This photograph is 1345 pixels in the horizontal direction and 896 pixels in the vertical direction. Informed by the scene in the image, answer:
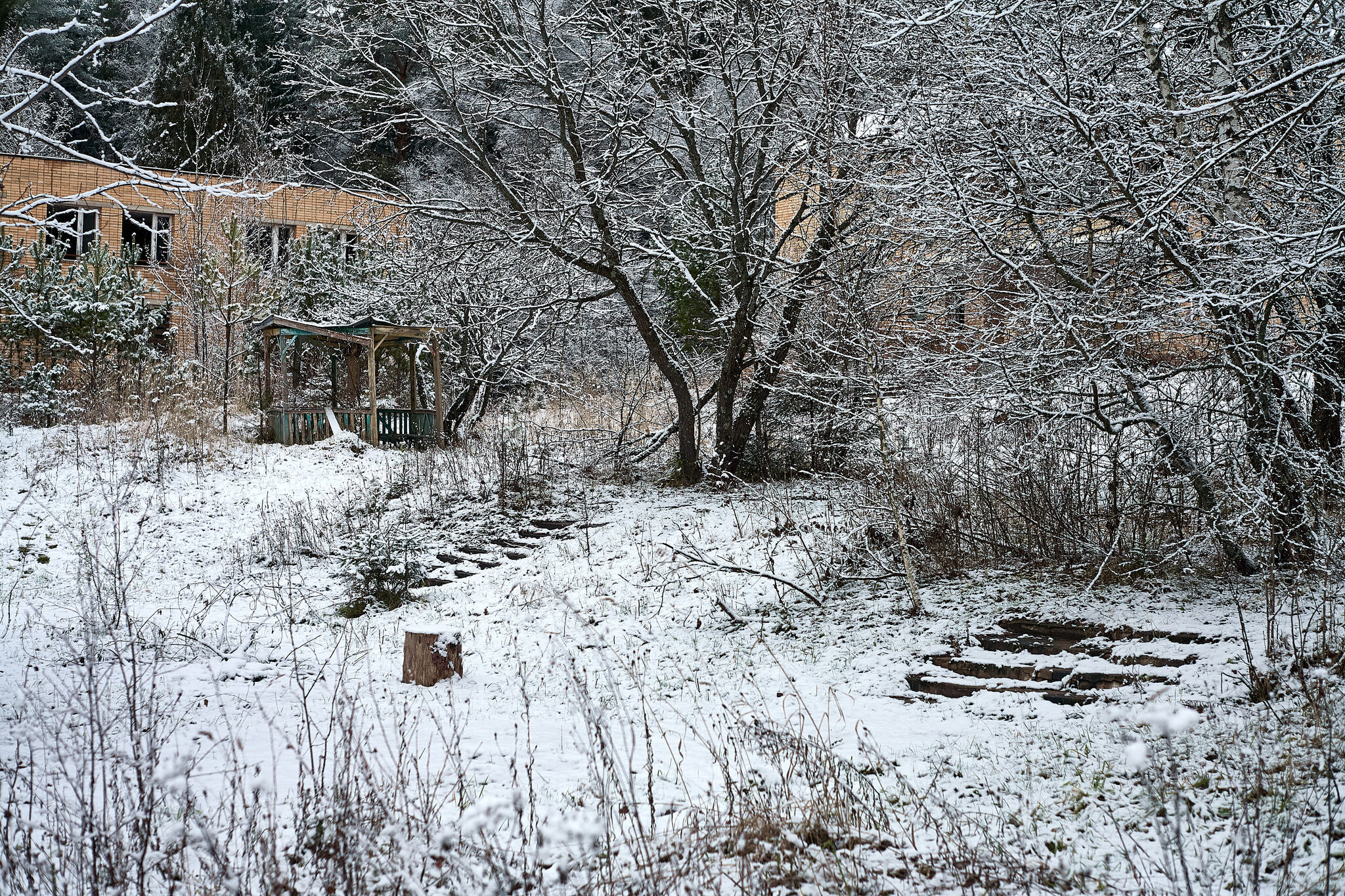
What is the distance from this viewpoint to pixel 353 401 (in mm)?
16250

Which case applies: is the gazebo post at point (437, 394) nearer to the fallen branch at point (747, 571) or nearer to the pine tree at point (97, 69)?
the fallen branch at point (747, 571)

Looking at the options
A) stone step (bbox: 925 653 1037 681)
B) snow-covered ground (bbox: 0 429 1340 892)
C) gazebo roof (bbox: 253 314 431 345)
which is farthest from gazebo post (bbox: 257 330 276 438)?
stone step (bbox: 925 653 1037 681)

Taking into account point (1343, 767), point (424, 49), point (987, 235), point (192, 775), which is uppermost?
point (424, 49)

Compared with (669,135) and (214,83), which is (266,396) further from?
(214,83)

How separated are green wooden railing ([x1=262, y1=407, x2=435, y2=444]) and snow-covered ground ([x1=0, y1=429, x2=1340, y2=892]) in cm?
248

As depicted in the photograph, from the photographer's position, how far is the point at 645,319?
10.8 meters

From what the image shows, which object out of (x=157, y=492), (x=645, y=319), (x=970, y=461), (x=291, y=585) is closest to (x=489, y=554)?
(x=291, y=585)

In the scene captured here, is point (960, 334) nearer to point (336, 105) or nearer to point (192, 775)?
point (192, 775)

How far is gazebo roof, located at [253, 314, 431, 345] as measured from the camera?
14.1 m

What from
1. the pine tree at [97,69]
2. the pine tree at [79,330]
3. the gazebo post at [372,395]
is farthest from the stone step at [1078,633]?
the pine tree at [97,69]

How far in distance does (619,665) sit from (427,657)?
128cm

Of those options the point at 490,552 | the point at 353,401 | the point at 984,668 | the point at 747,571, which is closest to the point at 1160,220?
the point at 984,668

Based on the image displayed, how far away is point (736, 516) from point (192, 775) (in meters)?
5.94

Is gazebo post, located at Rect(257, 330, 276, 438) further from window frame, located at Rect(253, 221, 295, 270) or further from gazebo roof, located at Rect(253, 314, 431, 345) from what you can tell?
window frame, located at Rect(253, 221, 295, 270)
